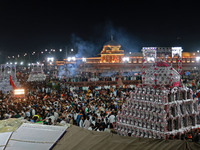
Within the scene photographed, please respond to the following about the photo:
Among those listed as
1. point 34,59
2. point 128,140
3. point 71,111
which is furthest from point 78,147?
point 34,59

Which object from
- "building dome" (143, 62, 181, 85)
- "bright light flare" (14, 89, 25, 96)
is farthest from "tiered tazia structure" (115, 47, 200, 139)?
"bright light flare" (14, 89, 25, 96)

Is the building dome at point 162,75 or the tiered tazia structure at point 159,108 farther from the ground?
the building dome at point 162,75

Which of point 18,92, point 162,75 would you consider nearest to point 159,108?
point 162,75

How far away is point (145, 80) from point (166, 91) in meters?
1.55

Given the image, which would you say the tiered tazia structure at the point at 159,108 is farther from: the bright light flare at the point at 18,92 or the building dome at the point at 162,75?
the bright light flare at the point at 18,92

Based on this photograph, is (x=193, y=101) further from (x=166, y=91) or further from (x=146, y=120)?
(x=146, y=120)

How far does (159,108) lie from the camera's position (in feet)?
29.4

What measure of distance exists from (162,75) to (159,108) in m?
1.60

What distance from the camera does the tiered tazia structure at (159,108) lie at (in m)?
8.84

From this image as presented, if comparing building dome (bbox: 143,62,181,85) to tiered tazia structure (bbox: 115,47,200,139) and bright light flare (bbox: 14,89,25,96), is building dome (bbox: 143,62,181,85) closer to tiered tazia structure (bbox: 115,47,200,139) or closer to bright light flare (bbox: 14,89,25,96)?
tiered tazia structure (bbox: 115,47,200,139)

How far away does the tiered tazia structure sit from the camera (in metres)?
8.84

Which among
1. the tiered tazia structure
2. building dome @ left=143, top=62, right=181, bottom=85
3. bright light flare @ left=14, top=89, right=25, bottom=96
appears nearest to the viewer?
the tiered tazia structure

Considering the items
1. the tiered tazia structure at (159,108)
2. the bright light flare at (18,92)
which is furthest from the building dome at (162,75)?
the bright light flare at (18,92)

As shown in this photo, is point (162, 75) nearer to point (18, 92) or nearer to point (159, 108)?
point (159, 108)
